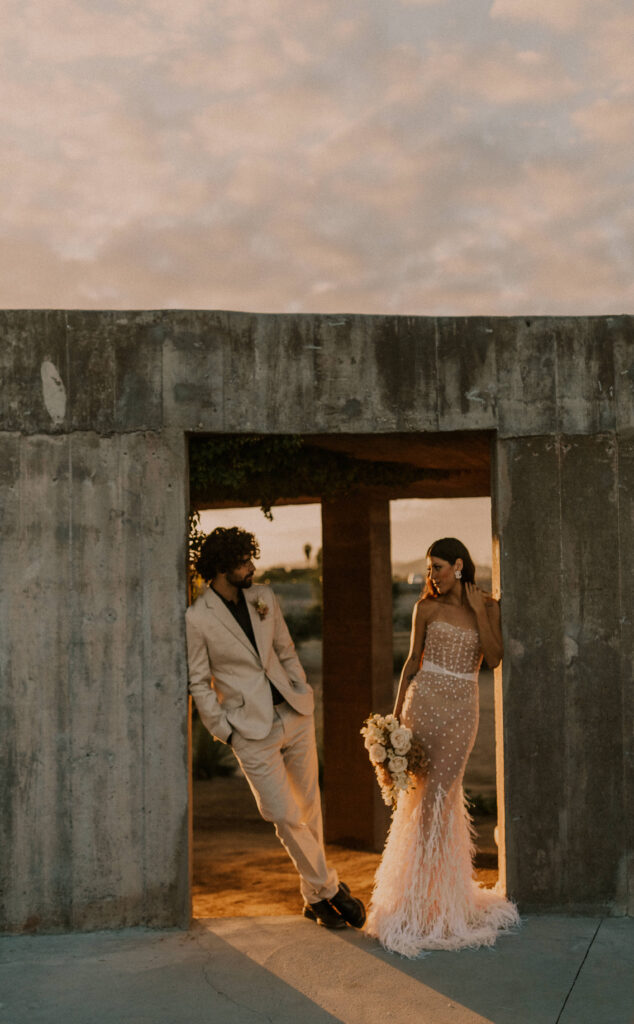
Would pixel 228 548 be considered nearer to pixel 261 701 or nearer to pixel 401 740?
pixel 261 701

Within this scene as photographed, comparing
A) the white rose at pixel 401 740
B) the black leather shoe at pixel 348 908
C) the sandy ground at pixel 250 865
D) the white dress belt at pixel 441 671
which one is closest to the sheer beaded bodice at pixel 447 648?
the white dress belt at pixel 441 671

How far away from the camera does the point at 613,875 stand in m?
5.09

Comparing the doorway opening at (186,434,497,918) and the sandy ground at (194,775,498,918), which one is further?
the sandy ground at (194,775,498,918)

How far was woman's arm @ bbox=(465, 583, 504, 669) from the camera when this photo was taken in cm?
499

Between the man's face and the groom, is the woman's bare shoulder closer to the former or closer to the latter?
the groom

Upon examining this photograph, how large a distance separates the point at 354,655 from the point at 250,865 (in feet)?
7.33

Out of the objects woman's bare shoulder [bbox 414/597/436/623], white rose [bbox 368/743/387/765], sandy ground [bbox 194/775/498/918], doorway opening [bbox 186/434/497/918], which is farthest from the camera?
sandy ground [bbox 194/775/498/918]

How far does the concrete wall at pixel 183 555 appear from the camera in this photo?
494 cm

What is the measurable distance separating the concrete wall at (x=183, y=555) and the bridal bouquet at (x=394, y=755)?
0.58m

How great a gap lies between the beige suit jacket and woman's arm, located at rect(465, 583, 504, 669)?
3.43 feet

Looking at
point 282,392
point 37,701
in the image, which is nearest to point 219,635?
point 37,701

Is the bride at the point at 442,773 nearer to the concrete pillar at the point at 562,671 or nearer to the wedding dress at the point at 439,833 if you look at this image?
the wedding dress at the point at 439,833

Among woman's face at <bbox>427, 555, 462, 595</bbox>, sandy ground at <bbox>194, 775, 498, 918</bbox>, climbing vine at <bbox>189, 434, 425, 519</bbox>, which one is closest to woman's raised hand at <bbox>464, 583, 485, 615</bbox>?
woman's face at <bbox>427, 555, 462, 595</bbox>

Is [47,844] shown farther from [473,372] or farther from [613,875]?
[473,372]
